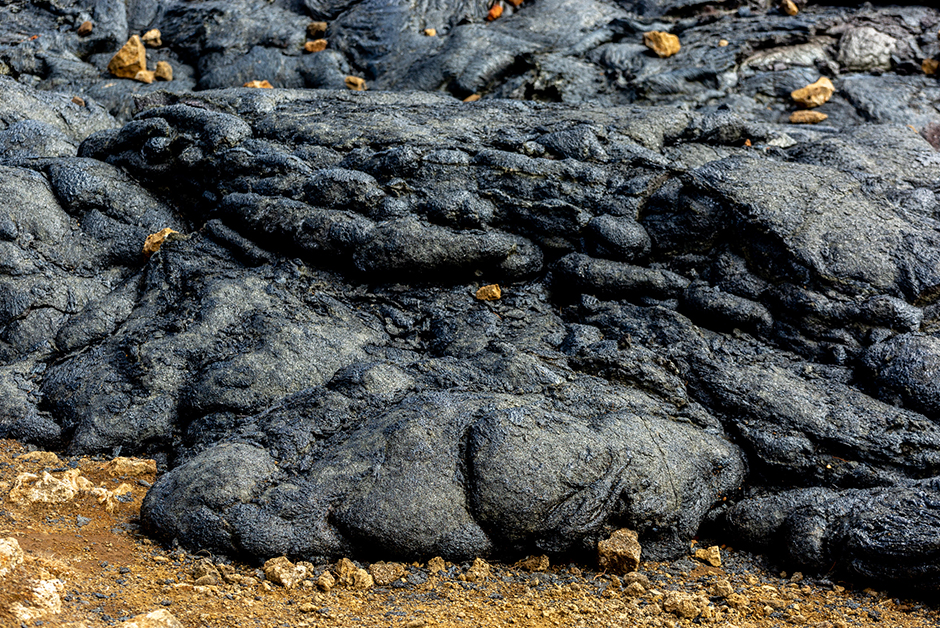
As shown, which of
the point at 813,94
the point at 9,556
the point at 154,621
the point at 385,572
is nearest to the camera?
the point at 154,621

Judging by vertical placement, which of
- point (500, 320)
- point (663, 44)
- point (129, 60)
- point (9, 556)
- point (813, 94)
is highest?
point (663, 44)

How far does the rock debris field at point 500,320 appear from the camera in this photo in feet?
12.1

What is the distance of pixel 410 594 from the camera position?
3.35m

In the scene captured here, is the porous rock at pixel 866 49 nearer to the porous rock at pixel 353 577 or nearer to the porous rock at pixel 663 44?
the porous rock at pixel 663 44

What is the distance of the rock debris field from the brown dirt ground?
0.08m

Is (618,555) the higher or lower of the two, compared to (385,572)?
higher

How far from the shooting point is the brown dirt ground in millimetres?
2971

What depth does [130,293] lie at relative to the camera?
17.4 feet

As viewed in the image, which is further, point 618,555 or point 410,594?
point 618,555

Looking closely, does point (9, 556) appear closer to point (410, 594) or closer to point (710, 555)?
point (410, 594)

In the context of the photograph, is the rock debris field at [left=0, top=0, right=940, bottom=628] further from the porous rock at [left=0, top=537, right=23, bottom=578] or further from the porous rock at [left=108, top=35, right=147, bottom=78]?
the porous rock at [left=108, top=35, right=147, bottom=78]


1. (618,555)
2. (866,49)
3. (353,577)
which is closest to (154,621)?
(353,577)

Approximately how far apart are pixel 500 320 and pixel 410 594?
2089 millimetres

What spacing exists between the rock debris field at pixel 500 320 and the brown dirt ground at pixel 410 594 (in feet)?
0.28
